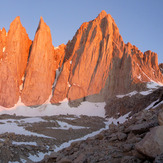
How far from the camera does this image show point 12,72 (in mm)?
47375

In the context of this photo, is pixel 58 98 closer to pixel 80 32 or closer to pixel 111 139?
pixel 80 32

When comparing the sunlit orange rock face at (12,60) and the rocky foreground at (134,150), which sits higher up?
the sunlit orange rock face at (12,60)

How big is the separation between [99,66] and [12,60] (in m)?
24.1

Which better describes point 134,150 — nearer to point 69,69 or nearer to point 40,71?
point 40,71

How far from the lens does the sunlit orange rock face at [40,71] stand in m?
48.6

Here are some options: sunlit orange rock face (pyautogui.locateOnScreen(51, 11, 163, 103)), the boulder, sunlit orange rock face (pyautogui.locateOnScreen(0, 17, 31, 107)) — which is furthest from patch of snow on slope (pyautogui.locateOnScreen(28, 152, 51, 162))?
sunlit orange rock face (pyautogui.locateOnScreen(51, 11, 163, 103))

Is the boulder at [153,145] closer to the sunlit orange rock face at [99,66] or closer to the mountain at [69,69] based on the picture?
the mountain at [69,69]

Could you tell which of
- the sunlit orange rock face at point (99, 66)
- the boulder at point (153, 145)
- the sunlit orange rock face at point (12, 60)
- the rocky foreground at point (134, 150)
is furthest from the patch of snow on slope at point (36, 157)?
the sunlit orange rock face at point (99, 66)

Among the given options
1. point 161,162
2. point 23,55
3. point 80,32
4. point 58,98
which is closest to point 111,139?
point 161,162

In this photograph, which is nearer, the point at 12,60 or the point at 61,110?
the point at 61,110

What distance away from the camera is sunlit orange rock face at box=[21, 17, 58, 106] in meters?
48.6

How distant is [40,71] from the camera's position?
51.0 meters

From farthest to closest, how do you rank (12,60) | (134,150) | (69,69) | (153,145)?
1. (69,69)
2. (12,60)
3. (134,150)
4. (153,145)

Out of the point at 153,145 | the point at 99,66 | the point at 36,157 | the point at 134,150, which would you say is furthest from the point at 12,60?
the point at 153,145
